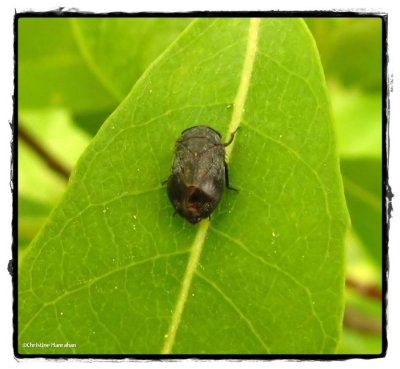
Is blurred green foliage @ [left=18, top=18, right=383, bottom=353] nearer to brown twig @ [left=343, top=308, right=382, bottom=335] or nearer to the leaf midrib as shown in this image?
brown twig @ [left=343, top=308, right=382, bottom=335]

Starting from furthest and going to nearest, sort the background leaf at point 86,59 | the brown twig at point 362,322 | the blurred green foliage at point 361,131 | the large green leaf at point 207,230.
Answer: the brown twig at point 362,322
the blurred green foliage at point 361,131
the background leaf at point 86,59
the large green leaf at point 207,230

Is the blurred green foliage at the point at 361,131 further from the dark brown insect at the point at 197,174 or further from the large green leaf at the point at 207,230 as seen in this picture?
the dark brown insect at the point at 197,174

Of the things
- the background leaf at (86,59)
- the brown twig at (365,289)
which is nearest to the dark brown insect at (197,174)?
the background leaf at (86,59)

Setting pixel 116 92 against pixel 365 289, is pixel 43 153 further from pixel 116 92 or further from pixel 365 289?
pixel 365 289

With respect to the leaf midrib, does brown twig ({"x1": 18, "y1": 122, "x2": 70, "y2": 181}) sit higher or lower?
higher

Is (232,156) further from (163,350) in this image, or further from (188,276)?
(163,350)

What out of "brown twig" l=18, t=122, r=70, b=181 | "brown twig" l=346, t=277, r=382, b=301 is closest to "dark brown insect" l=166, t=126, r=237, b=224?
"brown twig" l=18, t=122, r=70, b=181
